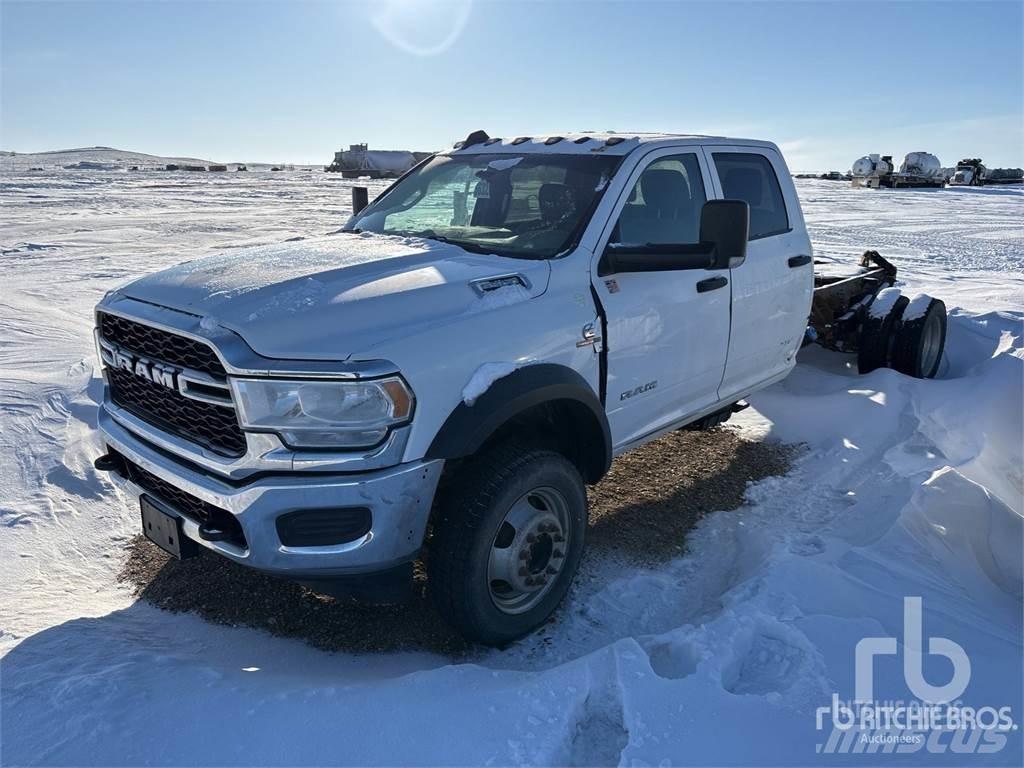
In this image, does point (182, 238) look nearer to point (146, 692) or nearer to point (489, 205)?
point (489, 205)

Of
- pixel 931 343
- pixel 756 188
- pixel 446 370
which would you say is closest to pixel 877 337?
pixel 931 343

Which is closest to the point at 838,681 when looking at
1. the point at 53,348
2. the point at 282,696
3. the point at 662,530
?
the point at 662,530

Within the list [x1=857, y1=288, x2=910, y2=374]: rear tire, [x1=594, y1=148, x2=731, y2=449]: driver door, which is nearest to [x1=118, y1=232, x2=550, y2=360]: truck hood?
[x1=594, y1=148, x2=731, y2=449]: driver door

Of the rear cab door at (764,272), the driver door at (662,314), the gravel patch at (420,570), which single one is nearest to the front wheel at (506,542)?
the gravel patch at (420,570)

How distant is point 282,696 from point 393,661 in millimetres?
595

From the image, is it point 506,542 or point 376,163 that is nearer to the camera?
→ point 506,542

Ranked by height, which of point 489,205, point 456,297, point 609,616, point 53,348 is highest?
point 489,205

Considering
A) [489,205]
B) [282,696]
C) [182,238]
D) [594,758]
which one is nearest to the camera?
[594,758]

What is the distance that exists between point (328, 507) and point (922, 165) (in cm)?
5430

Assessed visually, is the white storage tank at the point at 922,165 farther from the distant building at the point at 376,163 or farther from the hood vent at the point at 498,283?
the hood vent at the point at 498,283

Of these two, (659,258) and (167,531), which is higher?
(659,258)

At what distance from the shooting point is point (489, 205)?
411cm

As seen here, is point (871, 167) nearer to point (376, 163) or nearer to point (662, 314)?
point (376, 163)

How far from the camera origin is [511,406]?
286cm
